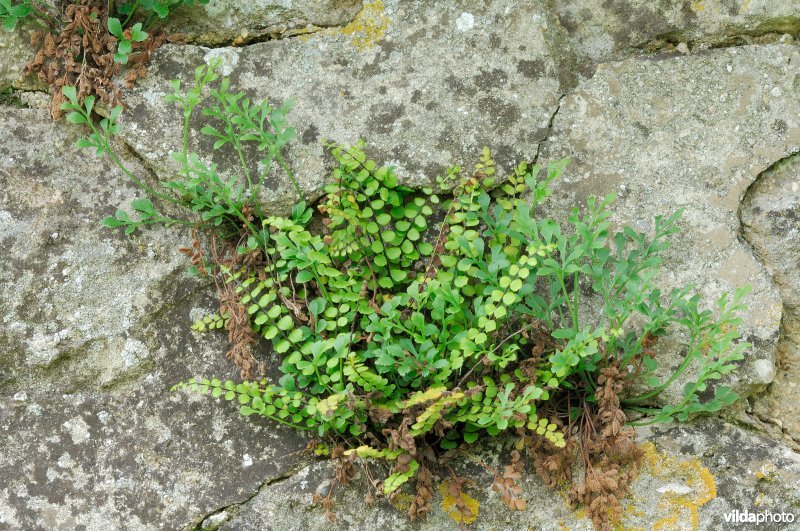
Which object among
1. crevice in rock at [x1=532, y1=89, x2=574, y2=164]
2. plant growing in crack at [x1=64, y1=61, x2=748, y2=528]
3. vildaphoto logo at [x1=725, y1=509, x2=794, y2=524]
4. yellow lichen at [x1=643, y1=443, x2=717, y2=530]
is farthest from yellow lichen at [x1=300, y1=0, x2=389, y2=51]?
vildaphoto logo at [x1=725, y1=509, x2=794, y2=524]

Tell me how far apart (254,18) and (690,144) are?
1.61 meters

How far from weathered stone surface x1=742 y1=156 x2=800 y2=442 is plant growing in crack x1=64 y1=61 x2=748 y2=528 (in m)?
0.24

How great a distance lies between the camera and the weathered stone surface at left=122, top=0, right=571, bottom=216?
9.65 feet

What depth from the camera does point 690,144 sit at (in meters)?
2.99

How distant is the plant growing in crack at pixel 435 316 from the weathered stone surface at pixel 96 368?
0.12 meters

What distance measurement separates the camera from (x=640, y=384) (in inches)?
112

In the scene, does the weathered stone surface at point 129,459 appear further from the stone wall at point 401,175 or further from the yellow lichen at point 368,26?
the yellow lichen at point 368,26

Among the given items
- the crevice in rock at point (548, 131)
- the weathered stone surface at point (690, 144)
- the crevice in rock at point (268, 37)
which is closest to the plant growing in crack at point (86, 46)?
the crevice in rock at point (268, 37)

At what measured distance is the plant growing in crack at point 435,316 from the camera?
2.60 m

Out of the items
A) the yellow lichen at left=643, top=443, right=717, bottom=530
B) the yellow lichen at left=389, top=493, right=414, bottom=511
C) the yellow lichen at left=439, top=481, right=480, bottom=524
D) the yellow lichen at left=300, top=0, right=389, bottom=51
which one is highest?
the yellow lichen at left=300, top=0, right=389, bottom=51

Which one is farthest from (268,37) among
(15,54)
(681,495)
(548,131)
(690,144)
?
(681,495)

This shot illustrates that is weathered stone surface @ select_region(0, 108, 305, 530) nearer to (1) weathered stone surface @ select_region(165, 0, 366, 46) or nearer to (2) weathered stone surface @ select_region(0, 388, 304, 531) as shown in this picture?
(2) weathered stone surface @ select_region(0, 388, 304, 531)

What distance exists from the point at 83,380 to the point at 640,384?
1868mm

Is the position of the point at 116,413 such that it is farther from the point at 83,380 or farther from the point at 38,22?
the point at 38,22
